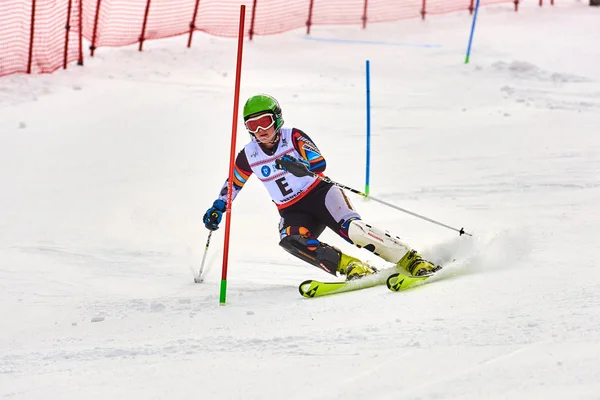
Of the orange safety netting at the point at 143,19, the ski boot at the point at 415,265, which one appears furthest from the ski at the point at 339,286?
the orange safety netting at the point at 143,19

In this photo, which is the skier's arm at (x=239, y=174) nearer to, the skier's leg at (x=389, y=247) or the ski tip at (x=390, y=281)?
the skier's leg at (x=389, y=247)

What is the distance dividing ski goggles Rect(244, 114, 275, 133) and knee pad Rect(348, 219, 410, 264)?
0.85 metres

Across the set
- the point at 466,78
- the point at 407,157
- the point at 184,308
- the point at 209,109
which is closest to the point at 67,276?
the point at 184,308

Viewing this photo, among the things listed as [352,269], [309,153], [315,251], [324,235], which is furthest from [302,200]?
[324,235]

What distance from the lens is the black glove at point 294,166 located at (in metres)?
5.40

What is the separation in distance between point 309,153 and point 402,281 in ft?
4.03

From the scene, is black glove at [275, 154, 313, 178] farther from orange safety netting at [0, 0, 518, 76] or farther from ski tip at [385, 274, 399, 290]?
orange safety netting at [0, 0, 518, 76]

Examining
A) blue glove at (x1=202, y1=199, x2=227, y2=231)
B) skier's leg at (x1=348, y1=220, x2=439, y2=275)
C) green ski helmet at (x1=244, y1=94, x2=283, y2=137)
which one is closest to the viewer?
skier's leg at (x1=348, y1=220, x2=439, y2=275)

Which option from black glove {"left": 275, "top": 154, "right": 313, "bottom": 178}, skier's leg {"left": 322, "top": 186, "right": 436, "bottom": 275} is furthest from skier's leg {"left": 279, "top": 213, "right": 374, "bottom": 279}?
black glove {"left": 275, "top": 154, "right": 313, "bottom": 178}

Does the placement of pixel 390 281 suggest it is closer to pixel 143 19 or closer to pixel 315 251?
pixel 315 251

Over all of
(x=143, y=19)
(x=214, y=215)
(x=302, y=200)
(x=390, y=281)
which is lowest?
(x=143, y=19)

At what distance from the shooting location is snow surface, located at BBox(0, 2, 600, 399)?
3.61m

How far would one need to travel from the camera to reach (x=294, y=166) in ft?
17.8

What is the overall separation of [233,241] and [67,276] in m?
1.78
